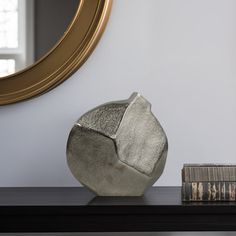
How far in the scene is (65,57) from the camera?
1.64 metres

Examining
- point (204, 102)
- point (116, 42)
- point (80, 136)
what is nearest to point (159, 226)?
point (80, 136)

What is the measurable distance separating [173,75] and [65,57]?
307 mm

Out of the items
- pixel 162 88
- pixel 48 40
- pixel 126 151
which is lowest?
pixel 126 151

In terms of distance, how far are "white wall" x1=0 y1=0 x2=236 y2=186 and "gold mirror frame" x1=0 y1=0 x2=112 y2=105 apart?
44 millimetres

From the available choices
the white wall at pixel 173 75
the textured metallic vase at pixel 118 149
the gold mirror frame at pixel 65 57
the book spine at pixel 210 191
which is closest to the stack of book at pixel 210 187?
the book spine at pixel 210 191

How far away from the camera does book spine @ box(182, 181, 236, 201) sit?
4.33 ft

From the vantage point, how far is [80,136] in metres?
1.39

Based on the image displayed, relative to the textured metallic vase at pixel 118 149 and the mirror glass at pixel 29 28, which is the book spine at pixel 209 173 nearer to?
the textured metallic vase at pixel 118 149

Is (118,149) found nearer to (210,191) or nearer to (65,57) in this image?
(210,191)

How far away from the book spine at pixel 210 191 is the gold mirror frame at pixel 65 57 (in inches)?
20.3

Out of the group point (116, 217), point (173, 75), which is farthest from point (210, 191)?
point (173, 75)

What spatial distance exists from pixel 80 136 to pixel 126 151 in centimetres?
11

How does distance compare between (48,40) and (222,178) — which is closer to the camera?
(222,178)

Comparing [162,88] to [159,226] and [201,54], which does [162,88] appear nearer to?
[201,54]
